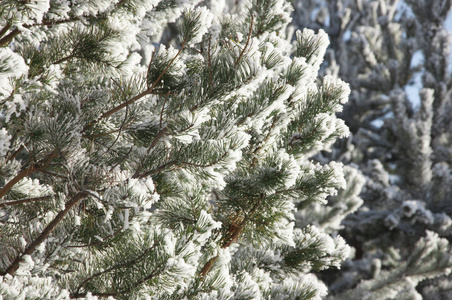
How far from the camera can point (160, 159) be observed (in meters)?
1.88

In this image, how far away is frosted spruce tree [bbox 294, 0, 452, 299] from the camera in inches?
200

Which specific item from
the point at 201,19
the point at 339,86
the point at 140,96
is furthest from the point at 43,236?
the point at 339,86

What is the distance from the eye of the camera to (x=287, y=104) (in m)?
2.02

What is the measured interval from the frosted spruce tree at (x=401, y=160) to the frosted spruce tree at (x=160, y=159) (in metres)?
3.37

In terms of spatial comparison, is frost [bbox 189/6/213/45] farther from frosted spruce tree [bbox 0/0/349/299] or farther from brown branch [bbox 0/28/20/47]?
brown branch [bbox 0/28/20/47]

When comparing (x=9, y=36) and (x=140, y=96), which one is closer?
(x=9, y=36)

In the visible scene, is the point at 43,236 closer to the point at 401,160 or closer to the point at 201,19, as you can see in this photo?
the point at 201,19

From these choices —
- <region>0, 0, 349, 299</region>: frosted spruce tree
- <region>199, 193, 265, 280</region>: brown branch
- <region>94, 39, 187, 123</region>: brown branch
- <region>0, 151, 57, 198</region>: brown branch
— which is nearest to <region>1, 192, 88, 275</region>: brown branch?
<region>0, 0, 349, 299</region>: frosted spruce tree

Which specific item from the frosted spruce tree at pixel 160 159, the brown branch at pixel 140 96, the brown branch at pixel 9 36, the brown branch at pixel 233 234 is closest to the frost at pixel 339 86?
the frosted spruce tree at pixel 160 159

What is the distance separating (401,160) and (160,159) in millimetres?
5860

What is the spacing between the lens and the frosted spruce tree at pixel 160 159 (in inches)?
64.6

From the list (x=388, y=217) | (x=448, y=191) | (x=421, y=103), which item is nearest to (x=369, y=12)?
(x=421, y=103)

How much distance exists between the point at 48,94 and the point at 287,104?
1286 millimetres

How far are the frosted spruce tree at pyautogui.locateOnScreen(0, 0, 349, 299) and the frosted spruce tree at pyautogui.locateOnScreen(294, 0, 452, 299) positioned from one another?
133 inches
